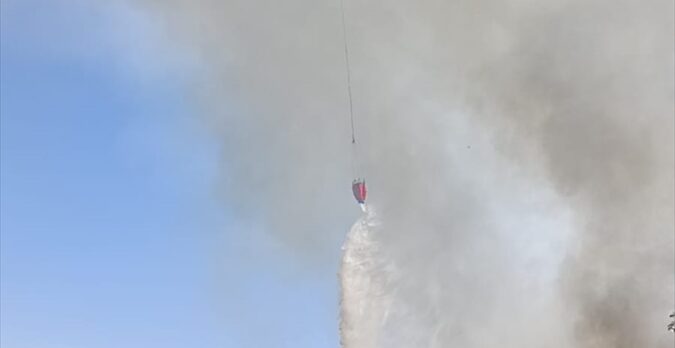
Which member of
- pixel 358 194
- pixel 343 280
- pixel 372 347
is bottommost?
pixel 372 347

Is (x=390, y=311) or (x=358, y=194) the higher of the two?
(x=358, y=194)

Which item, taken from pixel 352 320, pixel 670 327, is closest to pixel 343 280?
pixel 352 320

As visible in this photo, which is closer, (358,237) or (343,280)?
(343,280)

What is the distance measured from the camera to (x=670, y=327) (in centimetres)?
4956

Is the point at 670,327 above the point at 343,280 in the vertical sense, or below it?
above

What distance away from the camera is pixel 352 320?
40094 mm

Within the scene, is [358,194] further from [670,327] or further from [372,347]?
[670,327]

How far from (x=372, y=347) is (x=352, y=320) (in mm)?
1608

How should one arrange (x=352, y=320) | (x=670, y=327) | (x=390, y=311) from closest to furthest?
(x=352, y=320) < (x=390, y=311) < (x=670, y=327)

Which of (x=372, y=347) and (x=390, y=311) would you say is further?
(x=390, y=311)

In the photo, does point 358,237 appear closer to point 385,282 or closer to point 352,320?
point 385,282

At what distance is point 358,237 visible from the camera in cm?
4431

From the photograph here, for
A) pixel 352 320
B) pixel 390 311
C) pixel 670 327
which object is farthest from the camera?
pixel 670 327

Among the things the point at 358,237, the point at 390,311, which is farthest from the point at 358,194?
the point at 390,311
